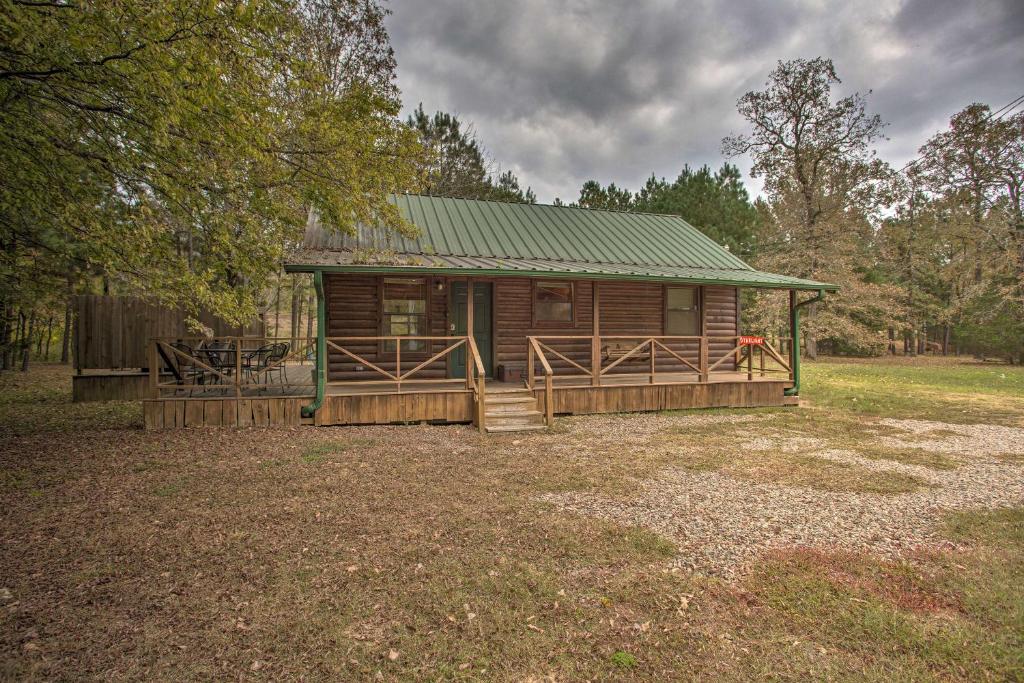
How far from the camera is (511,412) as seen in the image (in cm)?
850

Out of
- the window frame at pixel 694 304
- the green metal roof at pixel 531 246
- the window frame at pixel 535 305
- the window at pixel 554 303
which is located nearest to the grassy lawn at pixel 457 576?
the green metal roof at pixel 531 246

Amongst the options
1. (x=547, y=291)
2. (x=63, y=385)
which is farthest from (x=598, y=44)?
(x=63, y=385)

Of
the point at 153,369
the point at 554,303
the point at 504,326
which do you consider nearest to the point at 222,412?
the point at 153,369

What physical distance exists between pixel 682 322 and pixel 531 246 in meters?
4.46

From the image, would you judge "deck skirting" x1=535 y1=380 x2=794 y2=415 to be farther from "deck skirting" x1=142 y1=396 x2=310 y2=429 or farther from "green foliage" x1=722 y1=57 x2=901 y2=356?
"green foliage" x1=722 y1=57 x2=901 y2=356

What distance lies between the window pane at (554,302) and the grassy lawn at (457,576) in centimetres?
556

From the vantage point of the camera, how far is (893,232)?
26922 mm

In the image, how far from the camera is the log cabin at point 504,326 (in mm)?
8383

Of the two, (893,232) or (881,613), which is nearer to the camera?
(881,613)

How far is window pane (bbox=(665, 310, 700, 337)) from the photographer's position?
41.3 ft

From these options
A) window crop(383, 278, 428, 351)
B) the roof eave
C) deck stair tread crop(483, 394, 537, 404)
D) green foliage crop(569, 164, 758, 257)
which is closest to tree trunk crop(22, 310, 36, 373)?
window crop(383, 278, 428, 351)

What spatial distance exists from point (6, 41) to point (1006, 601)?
9.36m

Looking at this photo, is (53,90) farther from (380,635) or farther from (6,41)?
(380,635)

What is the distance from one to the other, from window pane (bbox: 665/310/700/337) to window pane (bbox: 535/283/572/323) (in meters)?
2.79
